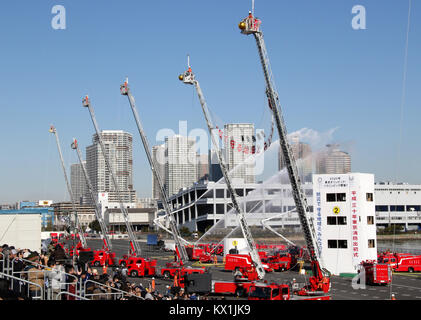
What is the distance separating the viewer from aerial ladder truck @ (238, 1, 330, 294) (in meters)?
30.2

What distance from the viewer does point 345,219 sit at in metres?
43.9

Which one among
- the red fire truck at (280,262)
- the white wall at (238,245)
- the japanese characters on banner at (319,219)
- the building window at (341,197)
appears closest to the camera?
the building window at (341,197)

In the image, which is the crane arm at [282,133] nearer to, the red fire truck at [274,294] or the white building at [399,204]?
the red fire truck at [274,294]

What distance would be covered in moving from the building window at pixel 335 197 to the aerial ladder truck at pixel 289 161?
1190 centimetres

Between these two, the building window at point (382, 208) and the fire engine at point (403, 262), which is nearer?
the fire engine at point (403, 262)

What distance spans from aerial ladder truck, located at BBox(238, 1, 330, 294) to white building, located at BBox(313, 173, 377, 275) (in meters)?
11.7

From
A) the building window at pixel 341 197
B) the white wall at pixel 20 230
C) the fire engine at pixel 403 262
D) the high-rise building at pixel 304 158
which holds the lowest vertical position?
the fire engine at pixel 403 262

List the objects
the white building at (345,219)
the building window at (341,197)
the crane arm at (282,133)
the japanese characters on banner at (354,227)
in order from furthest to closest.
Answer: the building window at (341,197) < the white building at (345,219) < the japanese characters on banner at (354,227) < the crane arm at (282,133)

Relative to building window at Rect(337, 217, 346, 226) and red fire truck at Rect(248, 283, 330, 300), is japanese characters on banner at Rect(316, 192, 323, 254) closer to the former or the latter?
building window at Rect(337, 217, 346, 226)

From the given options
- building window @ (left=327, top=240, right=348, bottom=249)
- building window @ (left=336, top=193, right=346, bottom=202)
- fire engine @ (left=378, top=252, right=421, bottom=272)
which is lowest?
fire engine @ (left=378, top=252, right=421, bottom=272)

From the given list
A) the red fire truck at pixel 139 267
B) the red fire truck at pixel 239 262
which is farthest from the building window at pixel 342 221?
the red fire truck at pixel 139 267

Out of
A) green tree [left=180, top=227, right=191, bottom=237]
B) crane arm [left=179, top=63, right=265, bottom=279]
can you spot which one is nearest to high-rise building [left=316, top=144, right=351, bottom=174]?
crane arm [left=179, top=63, right=265, bottom=279]

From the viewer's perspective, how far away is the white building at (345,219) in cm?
4347
